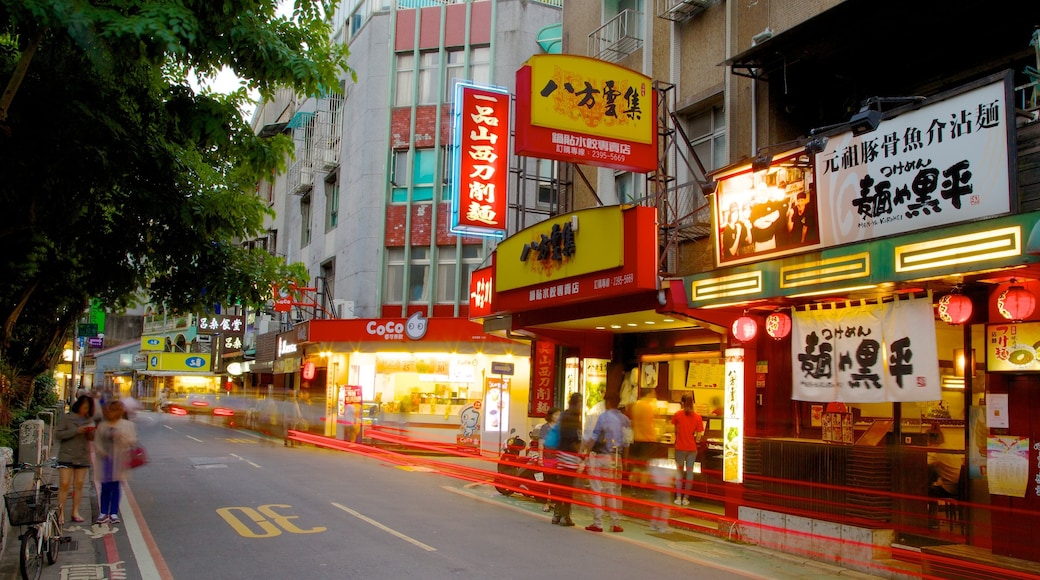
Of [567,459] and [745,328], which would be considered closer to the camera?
[745,328]

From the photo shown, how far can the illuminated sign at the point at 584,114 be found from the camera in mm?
13352

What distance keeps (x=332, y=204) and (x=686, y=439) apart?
2655cm

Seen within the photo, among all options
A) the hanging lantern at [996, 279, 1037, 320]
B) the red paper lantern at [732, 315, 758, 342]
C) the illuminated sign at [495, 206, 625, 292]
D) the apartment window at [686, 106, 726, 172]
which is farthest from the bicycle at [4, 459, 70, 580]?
the apartment window at [686, 106, 726, 172]

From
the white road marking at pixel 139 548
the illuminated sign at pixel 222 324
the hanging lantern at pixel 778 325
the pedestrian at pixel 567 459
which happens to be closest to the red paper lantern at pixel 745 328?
the hanging lantern at pixel 778 325

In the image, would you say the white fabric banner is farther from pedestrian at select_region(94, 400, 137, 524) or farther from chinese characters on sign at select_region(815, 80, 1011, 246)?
pedestrian at select_region(94, 400, 137, 524)

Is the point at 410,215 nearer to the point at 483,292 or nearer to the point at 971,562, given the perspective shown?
the point at 483,292

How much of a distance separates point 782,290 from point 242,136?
305 inches

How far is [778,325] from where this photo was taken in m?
11.9

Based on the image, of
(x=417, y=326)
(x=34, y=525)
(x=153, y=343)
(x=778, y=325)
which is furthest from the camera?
(x=153, y=343)

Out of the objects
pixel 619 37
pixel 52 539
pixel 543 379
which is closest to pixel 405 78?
pixel 619 37

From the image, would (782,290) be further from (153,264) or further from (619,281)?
(153,264)

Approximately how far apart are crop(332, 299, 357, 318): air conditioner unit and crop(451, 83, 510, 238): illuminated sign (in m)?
15.2

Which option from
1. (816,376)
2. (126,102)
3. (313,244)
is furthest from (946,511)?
(313,244)

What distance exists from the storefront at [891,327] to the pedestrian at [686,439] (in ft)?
4.09
